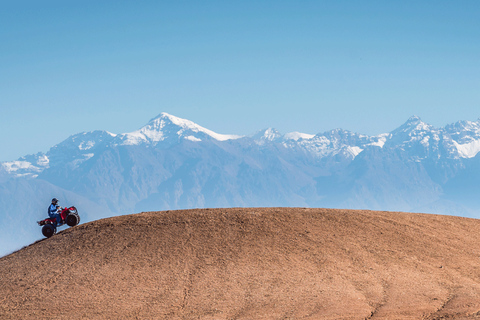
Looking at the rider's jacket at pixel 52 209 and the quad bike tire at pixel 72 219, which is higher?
the rider's jacket at pixel 52 209

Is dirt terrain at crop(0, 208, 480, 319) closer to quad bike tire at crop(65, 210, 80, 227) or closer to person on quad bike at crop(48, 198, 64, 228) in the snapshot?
quad bike tire at crop(65, 210, 80, 227)

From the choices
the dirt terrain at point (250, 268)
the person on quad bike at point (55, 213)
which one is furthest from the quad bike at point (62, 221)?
the dirt terrain at point (250, 268)

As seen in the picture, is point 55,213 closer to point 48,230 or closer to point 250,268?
point 48,230

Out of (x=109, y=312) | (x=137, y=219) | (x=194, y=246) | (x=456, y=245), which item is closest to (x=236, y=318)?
(x=109, y=312)

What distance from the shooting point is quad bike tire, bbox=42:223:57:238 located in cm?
3916

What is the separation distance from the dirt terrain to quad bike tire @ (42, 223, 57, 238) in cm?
86

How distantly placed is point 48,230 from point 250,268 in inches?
653

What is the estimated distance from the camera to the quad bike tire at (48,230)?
39.2m

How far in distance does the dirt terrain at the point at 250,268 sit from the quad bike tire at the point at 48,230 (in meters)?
0.86

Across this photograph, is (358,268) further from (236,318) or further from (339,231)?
(236,318)

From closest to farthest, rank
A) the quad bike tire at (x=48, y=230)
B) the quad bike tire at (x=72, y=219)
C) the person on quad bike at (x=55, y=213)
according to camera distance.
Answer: the quad bike tire at (x=48, y=230) < the person on quad bike at (x=55, y=213) < the quad bike tire at (x=72, y=219)

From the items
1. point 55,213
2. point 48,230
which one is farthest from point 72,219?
point 48,230

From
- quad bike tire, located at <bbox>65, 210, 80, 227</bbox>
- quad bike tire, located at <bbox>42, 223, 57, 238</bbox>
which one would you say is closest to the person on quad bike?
quad bike tire, located at <bbox>42, 223, 57, 238</bbox>

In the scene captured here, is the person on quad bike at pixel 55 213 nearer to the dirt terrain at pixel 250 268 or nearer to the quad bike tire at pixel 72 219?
the quad bike tire at pixel 72 219
